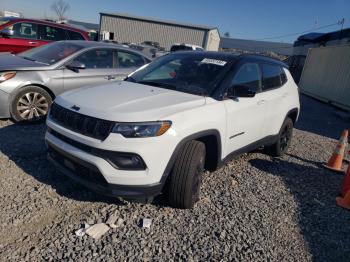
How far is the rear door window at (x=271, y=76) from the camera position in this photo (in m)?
4.59

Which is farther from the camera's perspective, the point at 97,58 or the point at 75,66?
the point at 97,58

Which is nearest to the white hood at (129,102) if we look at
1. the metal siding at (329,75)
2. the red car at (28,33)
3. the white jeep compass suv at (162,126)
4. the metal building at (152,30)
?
the white jeep compass suv at (162,126)

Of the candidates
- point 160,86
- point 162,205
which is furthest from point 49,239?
point 160,86

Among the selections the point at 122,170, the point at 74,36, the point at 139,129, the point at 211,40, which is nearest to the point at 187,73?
the point at 139,129

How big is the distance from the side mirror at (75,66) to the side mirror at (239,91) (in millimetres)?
2919

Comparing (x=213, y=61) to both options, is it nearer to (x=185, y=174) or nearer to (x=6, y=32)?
(x=185, y=174)

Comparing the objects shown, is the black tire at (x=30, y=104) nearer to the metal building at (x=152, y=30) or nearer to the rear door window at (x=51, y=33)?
the rear door window at (x=51, y=33)

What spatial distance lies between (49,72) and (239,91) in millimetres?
3434

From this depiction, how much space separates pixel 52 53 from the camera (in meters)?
5.86

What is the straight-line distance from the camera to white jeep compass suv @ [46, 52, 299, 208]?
2.82 meters

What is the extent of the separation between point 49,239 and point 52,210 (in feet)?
1.49

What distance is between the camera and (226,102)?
3.57 m

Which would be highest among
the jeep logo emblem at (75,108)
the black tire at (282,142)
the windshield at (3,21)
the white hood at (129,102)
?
the windshield at (3,21)

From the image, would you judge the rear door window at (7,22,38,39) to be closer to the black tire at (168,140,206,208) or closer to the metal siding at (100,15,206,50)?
the black tire at (168,140,206,208)
